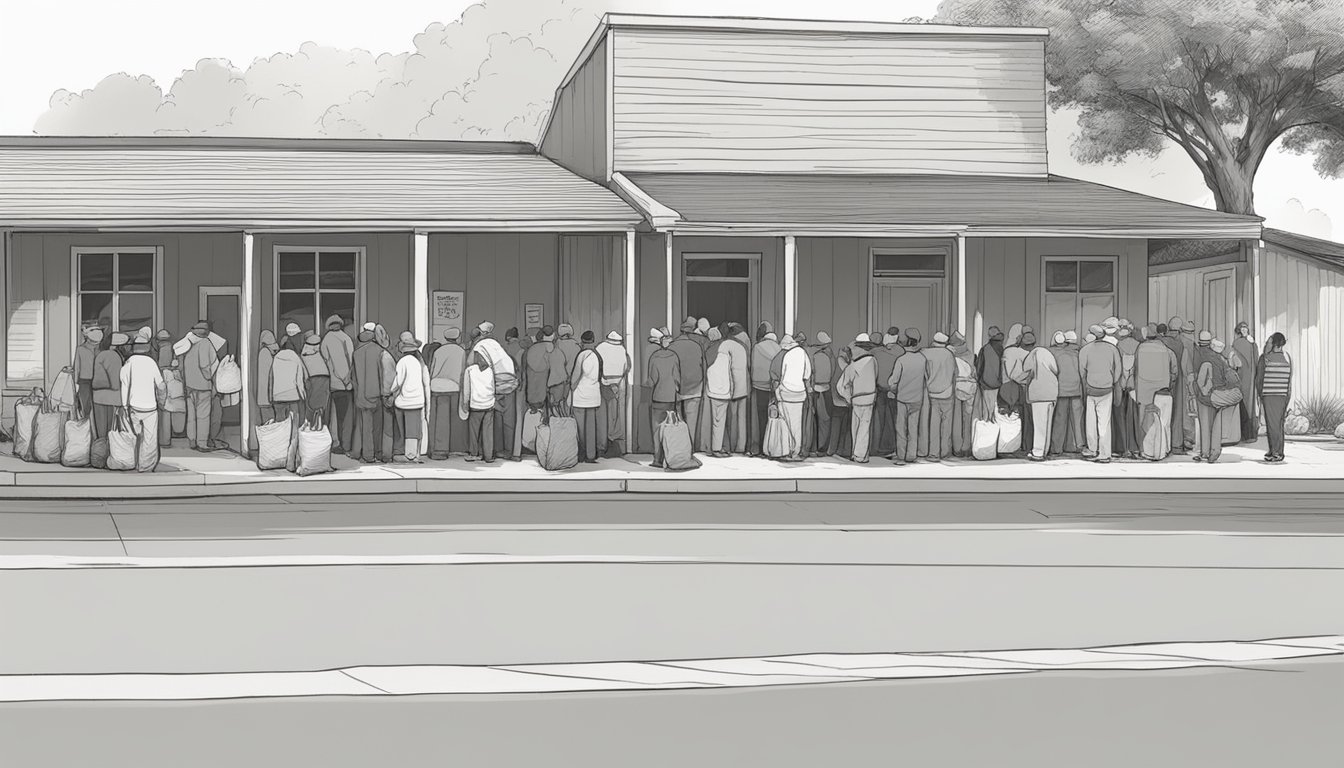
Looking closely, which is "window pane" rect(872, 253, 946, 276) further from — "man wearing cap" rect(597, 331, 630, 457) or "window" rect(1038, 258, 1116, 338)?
"man wearing cap" rect(597, 331, 630, 457)

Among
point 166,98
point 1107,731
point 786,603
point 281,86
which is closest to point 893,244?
point 786,603

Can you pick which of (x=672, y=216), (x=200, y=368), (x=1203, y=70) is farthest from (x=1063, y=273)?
(x=1203, y=70)

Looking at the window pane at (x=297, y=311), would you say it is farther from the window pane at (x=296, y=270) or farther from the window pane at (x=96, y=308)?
the window pane at (x=96, y=308)

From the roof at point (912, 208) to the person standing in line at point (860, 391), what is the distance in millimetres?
2417

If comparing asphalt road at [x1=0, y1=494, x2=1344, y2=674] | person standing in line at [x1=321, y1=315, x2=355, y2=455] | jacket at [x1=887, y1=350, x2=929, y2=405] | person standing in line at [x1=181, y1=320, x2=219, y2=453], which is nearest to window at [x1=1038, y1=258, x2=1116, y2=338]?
jacket at [x1=887, y1=350, x2=929, y2=405]

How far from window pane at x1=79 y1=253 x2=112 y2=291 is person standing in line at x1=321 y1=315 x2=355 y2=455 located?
599cm

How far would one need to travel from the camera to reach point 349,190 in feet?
72.5

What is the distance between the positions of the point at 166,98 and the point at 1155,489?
11966 cm

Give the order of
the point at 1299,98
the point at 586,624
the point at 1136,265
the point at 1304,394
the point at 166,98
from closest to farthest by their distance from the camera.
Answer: the point at 586,624
the point at 1136,265
the point at 1304,394
the point at 1299,98
the point at 166,98

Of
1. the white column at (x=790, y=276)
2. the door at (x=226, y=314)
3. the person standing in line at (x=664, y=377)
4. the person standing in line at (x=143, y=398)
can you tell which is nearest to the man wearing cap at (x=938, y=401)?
the white column at (x=790, y=276)

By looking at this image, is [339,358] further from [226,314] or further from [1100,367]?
[1100,367]

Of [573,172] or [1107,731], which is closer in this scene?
[1107,731]

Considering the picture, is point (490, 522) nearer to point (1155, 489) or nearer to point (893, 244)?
point (1155, 489)

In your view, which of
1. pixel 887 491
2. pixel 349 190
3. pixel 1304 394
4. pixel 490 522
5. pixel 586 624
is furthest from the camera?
pixel 1304 394
